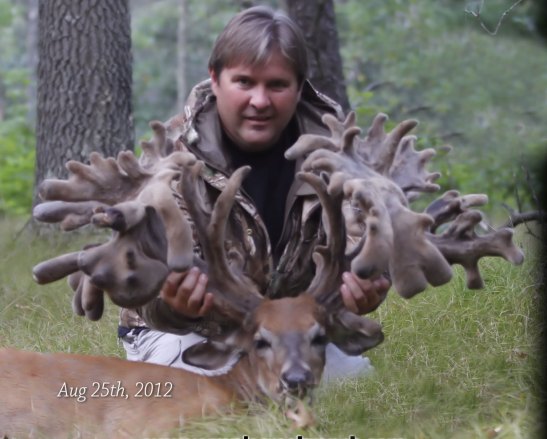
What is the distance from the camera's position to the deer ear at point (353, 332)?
4230 mm

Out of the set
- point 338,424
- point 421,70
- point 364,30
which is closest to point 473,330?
point 338,424

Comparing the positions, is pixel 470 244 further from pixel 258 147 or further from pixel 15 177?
pixel 15 177

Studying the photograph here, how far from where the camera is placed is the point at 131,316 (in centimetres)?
485

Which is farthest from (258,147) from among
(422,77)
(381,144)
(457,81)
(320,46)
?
(422,77)

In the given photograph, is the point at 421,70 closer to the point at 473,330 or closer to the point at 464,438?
the point at 473,330

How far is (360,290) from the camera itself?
4117 mm

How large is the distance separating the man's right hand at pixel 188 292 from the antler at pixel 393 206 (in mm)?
564

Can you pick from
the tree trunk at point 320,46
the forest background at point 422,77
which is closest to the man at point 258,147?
the forest background at point 422,77

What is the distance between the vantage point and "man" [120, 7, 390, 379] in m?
4.51

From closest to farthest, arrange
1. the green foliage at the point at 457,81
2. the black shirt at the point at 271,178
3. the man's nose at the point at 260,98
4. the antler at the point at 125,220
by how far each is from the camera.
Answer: the antler at the point at 125,220 → the man's nose at the point at 260,98 → the black shirt at the point at 271,178 → the green foliage at the point at 457,81

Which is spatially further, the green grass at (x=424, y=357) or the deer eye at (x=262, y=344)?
the deer eye at (x=262, y=344)

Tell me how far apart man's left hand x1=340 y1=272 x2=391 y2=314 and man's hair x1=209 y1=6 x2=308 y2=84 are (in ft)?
3.15

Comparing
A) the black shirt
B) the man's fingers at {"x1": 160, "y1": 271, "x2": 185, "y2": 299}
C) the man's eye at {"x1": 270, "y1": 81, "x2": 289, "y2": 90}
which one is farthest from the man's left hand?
the man's eye at {"x1": 270, "y1": 81, "x2": 289, "y2": 90}

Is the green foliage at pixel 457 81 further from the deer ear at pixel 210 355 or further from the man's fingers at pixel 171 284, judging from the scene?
the man's fingers at pixel 171 284
